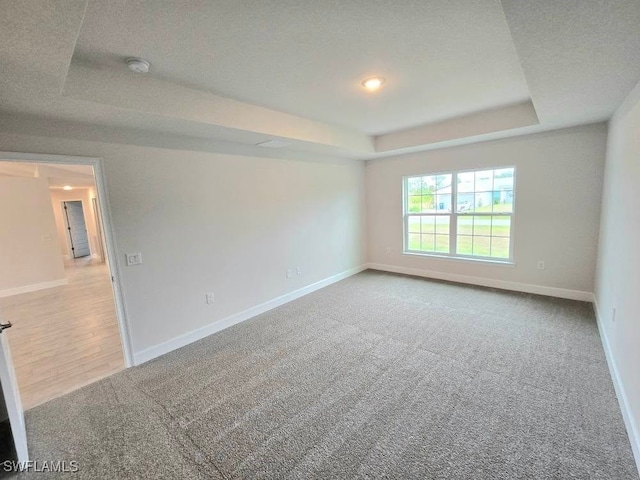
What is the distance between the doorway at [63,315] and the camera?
2.61m

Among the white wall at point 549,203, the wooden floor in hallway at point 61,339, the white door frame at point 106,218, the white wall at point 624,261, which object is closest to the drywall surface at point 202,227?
the white door frame at point 106,218

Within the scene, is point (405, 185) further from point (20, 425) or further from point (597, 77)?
point (20, 425)

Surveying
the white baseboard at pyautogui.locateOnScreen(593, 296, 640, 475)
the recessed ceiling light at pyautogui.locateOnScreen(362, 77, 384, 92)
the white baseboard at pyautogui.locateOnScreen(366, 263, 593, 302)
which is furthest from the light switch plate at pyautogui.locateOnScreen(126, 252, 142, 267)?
the white baseboard at pyautogui.locateOnScreen(366, 263, 593, 302)

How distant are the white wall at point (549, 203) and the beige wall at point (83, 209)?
10.5m

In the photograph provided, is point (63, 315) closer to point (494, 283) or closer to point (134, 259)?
point (134, 259)

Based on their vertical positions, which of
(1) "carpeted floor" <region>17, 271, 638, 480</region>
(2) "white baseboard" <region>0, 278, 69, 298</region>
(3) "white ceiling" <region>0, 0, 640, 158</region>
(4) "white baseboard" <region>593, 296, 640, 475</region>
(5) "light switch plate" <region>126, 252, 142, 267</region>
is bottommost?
(1) "carpeted floor" <region>17, 271, 638, 480</region>

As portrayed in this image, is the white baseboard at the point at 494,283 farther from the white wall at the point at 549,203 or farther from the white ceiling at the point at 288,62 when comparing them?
the white ceiling at the point at 288,62

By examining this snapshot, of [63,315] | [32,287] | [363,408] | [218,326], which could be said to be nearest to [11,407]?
[218,326]

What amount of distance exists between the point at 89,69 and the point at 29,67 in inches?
22.6

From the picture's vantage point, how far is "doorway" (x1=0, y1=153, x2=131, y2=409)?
2.61 meters

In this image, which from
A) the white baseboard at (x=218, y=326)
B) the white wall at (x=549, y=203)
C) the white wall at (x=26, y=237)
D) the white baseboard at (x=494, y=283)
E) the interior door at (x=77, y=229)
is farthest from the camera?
the interior door at (x=77, y=229)

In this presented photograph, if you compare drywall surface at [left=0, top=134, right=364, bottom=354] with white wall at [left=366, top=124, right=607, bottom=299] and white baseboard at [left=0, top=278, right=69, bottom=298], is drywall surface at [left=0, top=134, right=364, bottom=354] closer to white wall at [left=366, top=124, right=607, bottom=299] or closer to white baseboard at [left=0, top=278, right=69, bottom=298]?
white wall at [left=366, top=124, right=607, bottom=299]

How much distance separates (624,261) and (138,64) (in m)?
3.93

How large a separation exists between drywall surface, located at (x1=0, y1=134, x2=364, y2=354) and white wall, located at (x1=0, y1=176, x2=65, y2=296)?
194 inches
